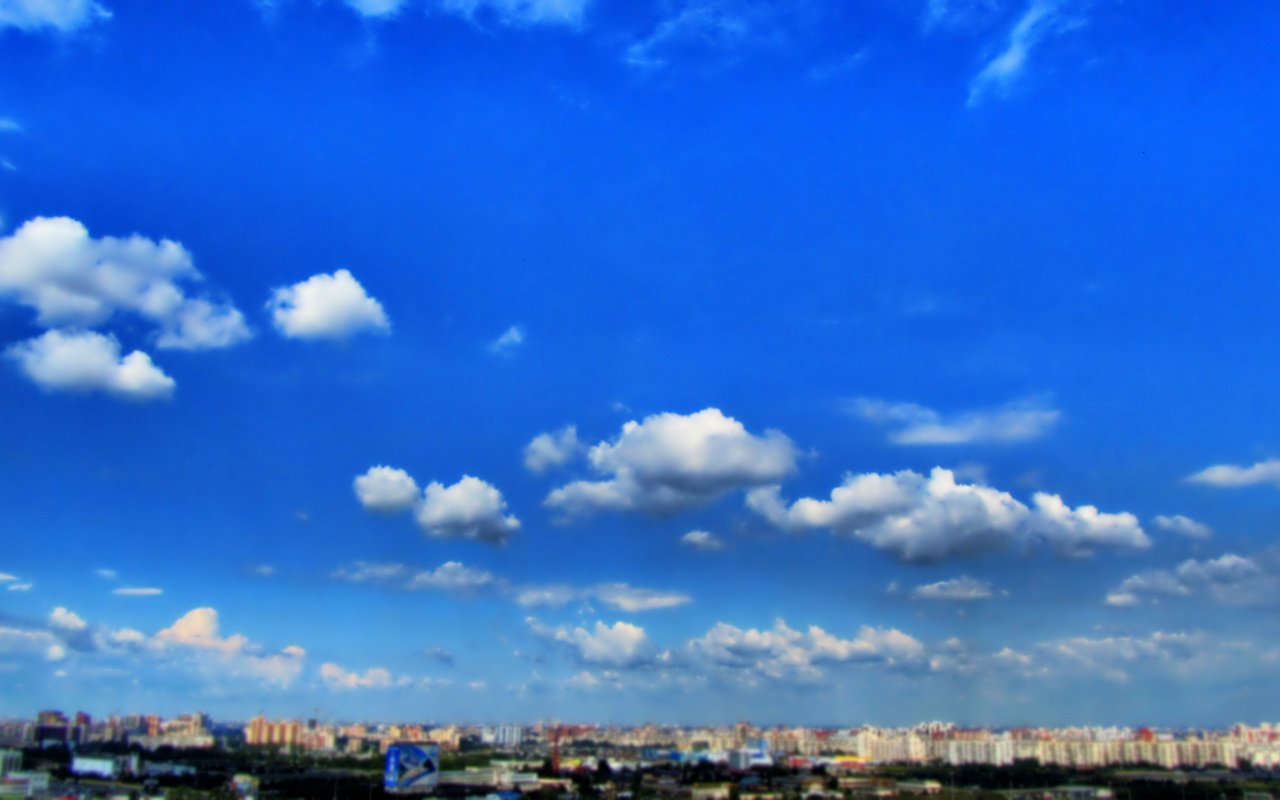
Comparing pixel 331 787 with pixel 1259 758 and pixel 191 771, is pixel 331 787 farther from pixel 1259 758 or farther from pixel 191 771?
pixel 1259 758

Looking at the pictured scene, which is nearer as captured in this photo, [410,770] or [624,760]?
[410,770]

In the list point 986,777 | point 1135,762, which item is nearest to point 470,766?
point 986,777

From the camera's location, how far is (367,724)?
82.4 metres

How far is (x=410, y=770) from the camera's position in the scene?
42812 millimetres

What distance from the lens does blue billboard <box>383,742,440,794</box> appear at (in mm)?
42375

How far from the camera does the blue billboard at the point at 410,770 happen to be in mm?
42375

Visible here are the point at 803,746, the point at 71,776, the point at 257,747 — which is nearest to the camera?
the point at 71,776

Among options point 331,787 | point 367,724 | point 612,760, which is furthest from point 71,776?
point 367,724

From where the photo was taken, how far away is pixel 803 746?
77.8m

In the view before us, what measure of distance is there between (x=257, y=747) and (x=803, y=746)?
1637 inches

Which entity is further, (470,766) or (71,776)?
(470,766)

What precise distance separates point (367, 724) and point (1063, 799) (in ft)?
194

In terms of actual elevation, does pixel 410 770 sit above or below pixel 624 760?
above

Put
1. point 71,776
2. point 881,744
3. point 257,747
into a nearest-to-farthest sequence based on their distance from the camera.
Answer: point 71,776, point 257,747, point 881,744
